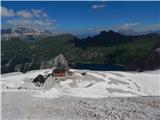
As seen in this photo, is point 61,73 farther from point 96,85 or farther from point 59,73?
point 96,85

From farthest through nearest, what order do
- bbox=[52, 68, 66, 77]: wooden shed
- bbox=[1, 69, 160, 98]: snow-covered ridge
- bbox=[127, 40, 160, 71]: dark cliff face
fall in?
1. bbox=[127, 40, 160, 71]: dark cliff face
2. bbox=[52, 68, 66, 77]: wooden shed
3. bbox=[1, 69, 160, 98]: snow-covered ridge

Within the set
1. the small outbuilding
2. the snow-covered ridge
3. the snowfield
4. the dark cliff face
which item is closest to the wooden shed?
the small outbuilding

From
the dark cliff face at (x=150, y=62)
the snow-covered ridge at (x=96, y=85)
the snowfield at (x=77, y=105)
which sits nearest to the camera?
the snowfield at (x=77, y=105)

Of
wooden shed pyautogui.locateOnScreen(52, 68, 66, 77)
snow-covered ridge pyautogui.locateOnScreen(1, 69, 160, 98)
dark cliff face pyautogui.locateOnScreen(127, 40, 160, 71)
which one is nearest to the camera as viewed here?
snow-covered ridge pyautogui.locateOnScreen(1, 69, 160, 98)

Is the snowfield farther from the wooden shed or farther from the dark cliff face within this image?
the dark cliff face

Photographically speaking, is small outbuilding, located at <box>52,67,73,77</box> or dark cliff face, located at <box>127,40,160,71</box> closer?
small outbuilding, located at <box>52,67,73,77</box>

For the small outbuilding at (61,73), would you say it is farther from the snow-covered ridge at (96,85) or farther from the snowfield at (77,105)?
the snowfield at (77,105)

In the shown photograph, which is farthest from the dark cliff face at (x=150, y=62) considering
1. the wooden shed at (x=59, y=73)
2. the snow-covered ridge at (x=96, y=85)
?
the wooden shed at (x=59, y=73)

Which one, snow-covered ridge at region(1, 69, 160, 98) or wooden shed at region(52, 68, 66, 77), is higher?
wooden shed at region(52, 68, 66, 77)
